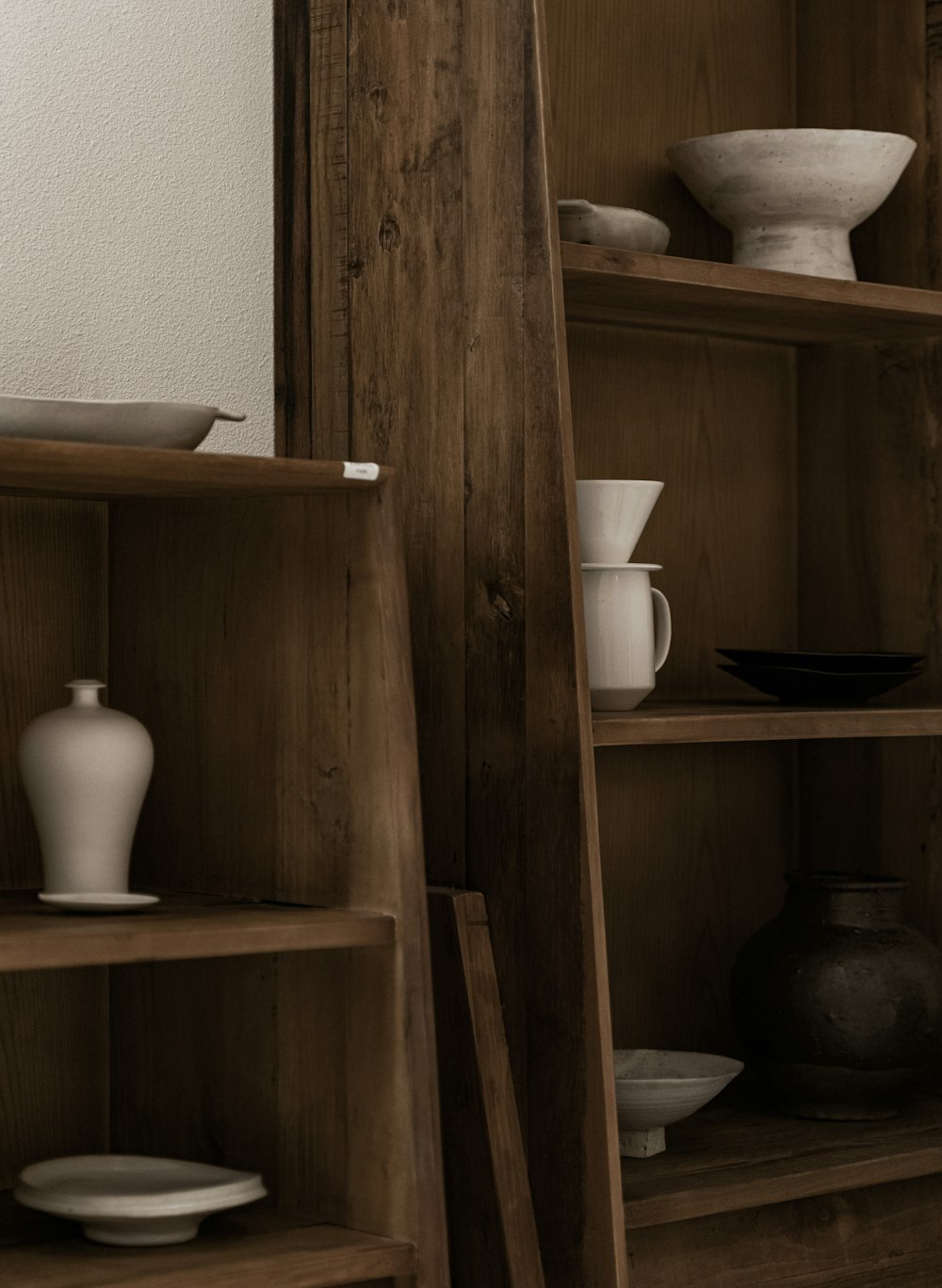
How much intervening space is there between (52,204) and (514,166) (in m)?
0.53

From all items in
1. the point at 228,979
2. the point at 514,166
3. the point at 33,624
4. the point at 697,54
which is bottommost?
the point at 228,979

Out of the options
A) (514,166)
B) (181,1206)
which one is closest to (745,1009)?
(181,1206)

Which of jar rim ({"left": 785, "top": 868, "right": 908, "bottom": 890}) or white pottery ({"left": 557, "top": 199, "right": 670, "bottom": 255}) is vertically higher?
white pottery ({"left": 557, "top": 199, "right": 670, "bottom": 255})

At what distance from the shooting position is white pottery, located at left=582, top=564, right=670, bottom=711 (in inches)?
80.9

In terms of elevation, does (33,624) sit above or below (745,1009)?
above

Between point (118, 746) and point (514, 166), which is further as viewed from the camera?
point (514, 166)

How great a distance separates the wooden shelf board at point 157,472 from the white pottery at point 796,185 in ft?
2.68

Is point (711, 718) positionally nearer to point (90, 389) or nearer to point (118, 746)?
point (118, 746)

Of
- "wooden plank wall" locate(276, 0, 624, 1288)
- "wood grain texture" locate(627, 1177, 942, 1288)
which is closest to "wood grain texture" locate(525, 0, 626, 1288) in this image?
"wooden plank wall" locate(276, 0, 624, 1288)

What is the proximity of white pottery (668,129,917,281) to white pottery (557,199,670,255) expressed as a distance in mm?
198

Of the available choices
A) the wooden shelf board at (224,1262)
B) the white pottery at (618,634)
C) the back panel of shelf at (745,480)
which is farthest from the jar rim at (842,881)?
the wooden shelf board at (224,1262)

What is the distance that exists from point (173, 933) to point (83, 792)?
218 millimetres

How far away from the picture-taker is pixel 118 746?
1.78m

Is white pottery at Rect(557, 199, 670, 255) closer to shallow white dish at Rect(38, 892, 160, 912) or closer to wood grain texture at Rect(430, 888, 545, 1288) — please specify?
wood grain texture at Rect(430, 888, 545, 1288)
